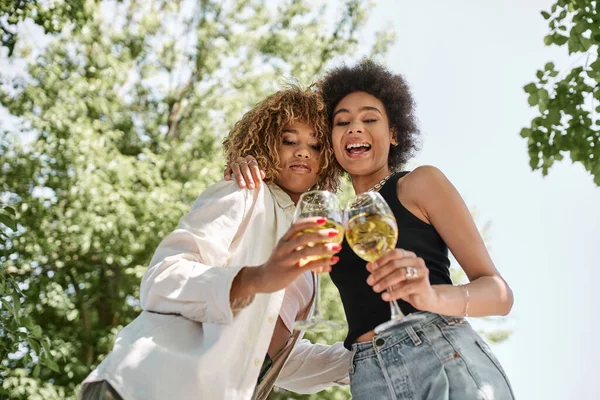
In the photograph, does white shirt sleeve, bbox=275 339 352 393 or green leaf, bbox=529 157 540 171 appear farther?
green leaf, bbox=529 157 540 171

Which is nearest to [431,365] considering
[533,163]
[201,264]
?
[201,264]

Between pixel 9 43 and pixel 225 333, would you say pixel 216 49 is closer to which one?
pixel 9 43

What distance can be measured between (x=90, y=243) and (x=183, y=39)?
16.1 ft

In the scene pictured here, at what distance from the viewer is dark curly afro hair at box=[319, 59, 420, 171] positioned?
3383 mm

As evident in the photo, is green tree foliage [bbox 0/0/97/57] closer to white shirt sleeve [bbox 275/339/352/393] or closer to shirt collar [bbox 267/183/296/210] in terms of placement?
→ shirt collar [bbox 267/183/296/210]

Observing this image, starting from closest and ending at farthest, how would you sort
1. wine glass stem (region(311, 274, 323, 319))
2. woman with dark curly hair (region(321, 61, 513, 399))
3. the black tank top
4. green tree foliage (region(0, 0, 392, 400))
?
1. wine glass stem (region(311, 274, 323, 319))
2. woman with dark curly hair (region(321, 61, 513, 399))
3. the black tank top
4. green tree foliage (region(0, 0, 392, 400))

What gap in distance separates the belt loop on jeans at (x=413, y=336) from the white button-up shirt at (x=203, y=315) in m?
0.54

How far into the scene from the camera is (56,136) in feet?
30.5

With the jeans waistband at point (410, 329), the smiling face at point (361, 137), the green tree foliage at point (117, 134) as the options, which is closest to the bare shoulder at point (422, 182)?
the smiling face at point (361, 137)

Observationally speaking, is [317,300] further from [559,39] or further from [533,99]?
[559,39]

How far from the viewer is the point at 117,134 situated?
9.98 meters

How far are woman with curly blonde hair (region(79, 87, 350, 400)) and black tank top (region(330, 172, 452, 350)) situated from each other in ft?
0.97

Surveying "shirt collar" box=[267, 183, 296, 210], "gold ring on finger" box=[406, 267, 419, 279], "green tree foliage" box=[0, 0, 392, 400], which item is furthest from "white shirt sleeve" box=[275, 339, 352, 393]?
"green tree foliage" box=[0, 0, 392, 400]

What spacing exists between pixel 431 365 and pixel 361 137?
116 cm
